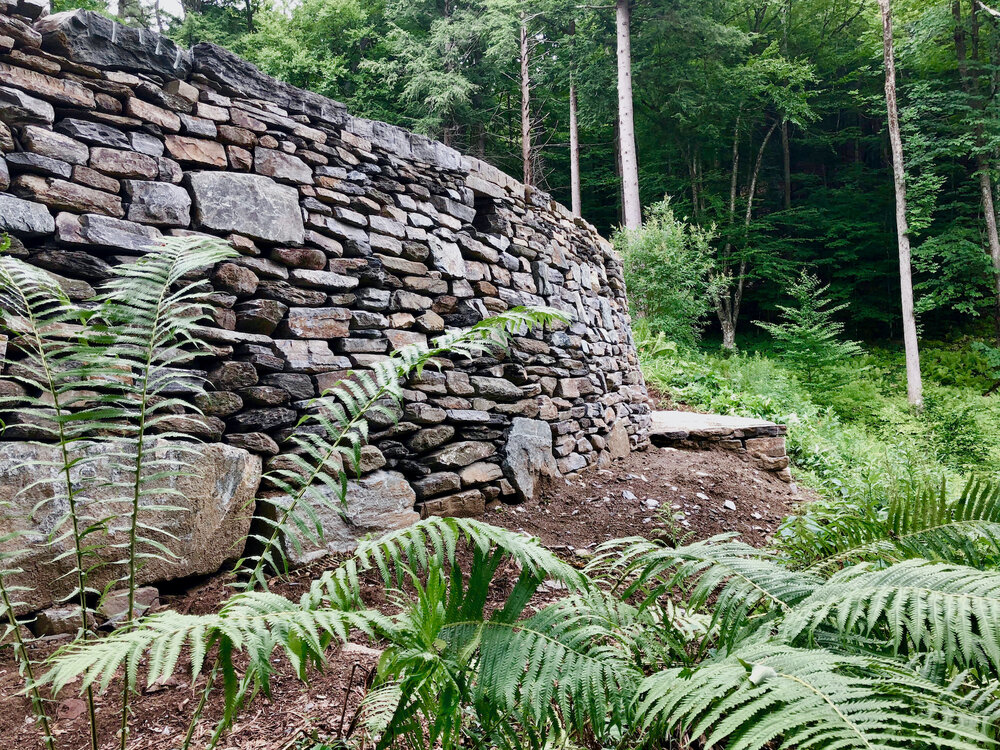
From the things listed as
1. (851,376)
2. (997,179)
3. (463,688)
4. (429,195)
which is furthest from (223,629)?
(997,179)

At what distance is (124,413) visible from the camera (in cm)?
124

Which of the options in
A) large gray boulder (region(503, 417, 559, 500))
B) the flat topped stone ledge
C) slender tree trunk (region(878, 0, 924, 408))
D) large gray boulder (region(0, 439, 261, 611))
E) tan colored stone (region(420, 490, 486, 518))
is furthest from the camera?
slender tree trunk (region(878, 0, 924, 408))

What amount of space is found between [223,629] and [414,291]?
95.3 inches

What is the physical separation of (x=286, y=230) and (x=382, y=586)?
1621 mm

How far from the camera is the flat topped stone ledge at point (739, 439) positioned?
5078 millimetres

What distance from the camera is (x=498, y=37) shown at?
11359 mm

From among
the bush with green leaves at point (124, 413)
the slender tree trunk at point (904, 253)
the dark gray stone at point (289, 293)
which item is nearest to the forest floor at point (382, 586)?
the bush with green leaves at point (124, 413)

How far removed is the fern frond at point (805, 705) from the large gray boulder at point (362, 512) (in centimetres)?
170

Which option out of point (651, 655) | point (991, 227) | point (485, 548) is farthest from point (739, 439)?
point (991, 227)

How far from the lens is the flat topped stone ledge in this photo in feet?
16.7

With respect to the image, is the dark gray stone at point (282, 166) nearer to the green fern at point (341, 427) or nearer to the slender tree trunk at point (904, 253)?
the green fern at point (341, 427)

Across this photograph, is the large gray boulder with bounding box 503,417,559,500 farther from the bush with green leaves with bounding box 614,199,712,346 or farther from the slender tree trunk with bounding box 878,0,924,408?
the slender tree trunk with bounding box 878,0,924,408

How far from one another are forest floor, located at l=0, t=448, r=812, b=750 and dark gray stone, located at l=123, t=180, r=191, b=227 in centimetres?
142

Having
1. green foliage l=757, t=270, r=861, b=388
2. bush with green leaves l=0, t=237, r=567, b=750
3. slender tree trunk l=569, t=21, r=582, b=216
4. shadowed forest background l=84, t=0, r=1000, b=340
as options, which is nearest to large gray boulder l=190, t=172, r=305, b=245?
bush with green leaves l=0, t=237, r=567, b=750
